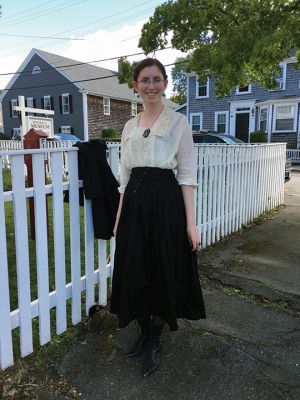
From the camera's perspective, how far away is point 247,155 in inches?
240

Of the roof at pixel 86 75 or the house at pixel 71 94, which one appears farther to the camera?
the roof at pixel 86 75

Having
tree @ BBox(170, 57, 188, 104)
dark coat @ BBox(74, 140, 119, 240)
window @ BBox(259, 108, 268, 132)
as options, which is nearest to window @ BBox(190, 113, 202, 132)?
window @ BBox(259, 108, 268, 132)

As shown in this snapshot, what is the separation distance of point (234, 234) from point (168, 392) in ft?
12.2

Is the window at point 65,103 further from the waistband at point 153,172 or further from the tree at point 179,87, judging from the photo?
the tree at point 179,87

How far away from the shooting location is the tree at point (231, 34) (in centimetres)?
647

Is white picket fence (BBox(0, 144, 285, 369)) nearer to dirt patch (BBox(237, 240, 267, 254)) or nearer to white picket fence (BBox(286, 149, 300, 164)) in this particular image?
dirt patch (BBox(237, 240, 267, 254))

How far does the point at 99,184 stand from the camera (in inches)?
116

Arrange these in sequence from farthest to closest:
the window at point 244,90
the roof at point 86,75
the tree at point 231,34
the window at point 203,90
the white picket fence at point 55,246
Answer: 1. the roof at point 86,75
2. the window at point 203,90
3. the window at point 244,90
4. the tree at point 231,34
5. the white picket fence at point 55,246

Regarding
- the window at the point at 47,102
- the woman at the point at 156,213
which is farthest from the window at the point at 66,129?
the woman at the point at 156,213

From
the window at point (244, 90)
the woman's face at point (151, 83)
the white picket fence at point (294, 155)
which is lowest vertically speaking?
the white picket fence at point (294, 155)

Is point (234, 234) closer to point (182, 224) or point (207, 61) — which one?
point (182, 224)

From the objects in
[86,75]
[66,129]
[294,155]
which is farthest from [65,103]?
[294,155]

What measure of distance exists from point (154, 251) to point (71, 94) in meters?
31.0

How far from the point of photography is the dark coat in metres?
2.92
